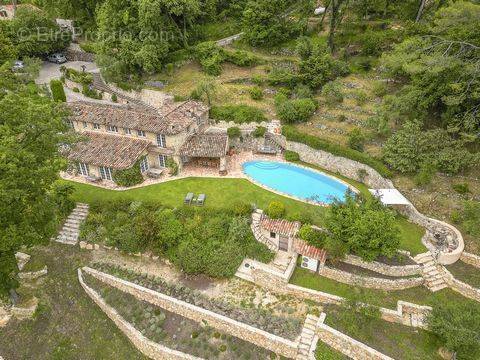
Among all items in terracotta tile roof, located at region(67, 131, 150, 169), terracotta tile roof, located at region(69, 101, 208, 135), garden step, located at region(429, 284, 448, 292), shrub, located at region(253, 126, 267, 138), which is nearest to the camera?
garden step, located at region(429, 284, 448, 292)

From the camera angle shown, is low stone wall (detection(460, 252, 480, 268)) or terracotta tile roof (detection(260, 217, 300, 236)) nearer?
low stone wall (detection(460, 252, 480, 268))

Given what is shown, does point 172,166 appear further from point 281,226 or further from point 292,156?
point 281,226

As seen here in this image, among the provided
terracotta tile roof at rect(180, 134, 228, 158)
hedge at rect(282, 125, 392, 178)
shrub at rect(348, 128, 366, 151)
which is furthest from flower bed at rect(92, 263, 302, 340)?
shrub at rect(348, 128, 366, 151)

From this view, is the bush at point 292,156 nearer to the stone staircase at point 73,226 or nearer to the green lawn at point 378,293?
the green lawn at point 378,293

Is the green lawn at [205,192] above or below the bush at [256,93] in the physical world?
below

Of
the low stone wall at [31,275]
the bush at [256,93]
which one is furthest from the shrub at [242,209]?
the bush at [256,93]

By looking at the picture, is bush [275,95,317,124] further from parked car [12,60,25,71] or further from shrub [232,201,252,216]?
parked car [12,60,25,71]
